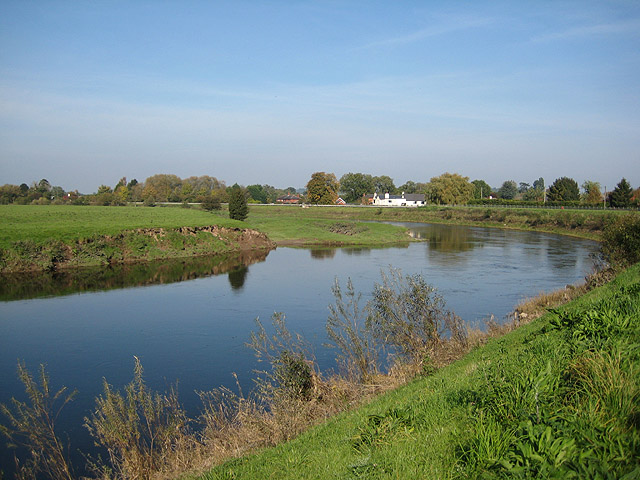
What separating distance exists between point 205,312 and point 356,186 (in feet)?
469

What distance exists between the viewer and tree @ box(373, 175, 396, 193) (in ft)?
580

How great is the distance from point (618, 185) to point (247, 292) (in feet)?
239

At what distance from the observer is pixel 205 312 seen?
2270cm

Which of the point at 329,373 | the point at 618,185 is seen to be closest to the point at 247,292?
the point at 329,373

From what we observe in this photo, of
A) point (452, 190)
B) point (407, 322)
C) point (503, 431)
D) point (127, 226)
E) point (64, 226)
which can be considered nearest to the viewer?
point (503, 431)

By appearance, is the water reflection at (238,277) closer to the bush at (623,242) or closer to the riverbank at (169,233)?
the riverbank at (169,233)

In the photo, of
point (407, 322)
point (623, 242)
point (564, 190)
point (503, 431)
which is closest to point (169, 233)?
point (407, 322)

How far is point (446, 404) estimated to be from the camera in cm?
664

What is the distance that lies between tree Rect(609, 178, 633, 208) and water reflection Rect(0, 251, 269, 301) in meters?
62.9

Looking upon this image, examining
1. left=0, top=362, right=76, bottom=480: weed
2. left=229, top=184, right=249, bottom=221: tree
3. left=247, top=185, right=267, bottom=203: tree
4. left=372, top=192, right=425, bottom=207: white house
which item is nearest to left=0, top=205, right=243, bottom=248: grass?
left=229, top=184, right=249, bottom=221: tree

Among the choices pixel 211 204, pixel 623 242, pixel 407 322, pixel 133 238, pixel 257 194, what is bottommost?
pixel 407 322

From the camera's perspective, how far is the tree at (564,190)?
99.6 m

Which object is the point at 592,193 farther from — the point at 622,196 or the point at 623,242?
the point at 623,242

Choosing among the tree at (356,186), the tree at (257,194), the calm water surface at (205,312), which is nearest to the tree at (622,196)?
the calm water surface at (205,312)
